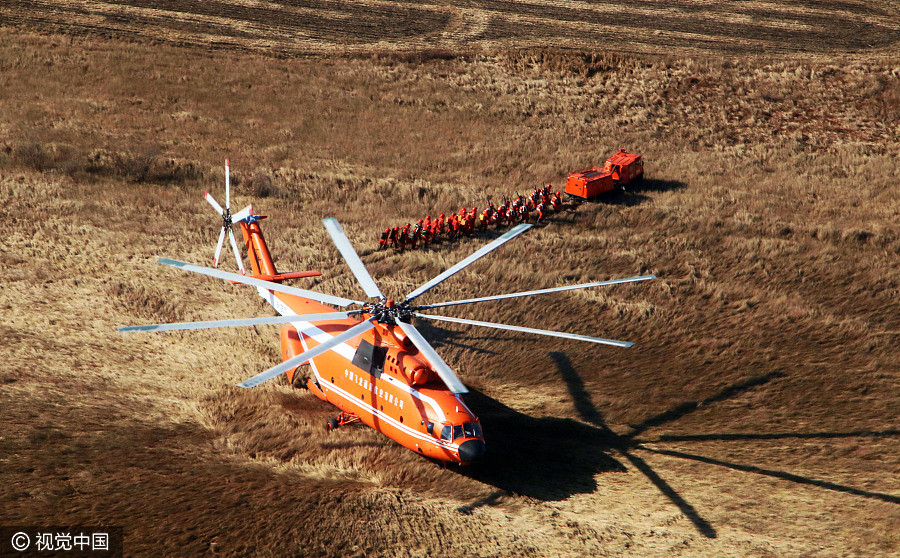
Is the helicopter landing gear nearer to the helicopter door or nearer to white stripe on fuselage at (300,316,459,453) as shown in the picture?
white stripe on fuselage at (300,316,459,453)

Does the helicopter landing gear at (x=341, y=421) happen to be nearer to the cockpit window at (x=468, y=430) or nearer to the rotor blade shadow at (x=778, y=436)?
the cockpit window at (x=468, y=430)

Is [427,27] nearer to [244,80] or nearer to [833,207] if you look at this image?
[244,80]

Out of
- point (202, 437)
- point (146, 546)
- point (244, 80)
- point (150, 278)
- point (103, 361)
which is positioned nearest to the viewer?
point (146, 546)

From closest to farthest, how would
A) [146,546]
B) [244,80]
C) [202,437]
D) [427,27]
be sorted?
[146,546] < [202,437] < [244,80] < [427,27]

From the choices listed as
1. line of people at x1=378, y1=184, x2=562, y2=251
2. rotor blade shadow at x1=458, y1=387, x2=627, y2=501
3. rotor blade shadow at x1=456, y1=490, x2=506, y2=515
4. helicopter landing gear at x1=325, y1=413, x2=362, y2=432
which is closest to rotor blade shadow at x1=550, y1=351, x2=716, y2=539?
rotor blade shadow at x1=458, y1=387, x2=627, y2=501

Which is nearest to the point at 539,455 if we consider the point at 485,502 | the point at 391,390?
the point at 485,502

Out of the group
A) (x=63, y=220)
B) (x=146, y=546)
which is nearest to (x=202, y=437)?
(x=146, y=546)

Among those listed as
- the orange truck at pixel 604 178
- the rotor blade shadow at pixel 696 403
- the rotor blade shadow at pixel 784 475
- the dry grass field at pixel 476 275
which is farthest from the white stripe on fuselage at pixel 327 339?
the orange truck at pixel 604 178
